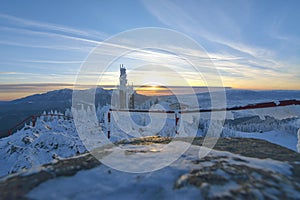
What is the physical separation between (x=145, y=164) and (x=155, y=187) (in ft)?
2.43

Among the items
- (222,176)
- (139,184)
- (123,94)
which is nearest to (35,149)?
(139,184)

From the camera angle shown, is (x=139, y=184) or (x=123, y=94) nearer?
(x=139, y=184)

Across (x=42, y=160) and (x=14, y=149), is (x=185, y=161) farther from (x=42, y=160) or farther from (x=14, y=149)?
(x=14, y=149)

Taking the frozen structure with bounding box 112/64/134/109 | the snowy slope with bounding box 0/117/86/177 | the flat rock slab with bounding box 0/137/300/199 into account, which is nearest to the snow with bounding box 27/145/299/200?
the flat rock slab with bounding box 0/137/300/199

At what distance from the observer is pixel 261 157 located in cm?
348

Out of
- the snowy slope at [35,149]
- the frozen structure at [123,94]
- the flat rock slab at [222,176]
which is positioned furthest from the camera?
the frozen structure at [123,94]

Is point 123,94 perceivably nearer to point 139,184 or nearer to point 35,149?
point 35,149

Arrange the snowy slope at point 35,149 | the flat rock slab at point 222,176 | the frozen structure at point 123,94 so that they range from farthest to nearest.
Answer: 1. the frozen structure at point 123,94
2. the snowy slope at point 35,149
3. the flat rock slab at point 222,176

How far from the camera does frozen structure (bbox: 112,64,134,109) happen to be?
2421 cm

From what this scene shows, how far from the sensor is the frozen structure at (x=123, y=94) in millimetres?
24214

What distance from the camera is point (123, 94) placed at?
24766 millimetres

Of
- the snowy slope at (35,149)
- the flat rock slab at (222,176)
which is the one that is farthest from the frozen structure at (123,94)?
the flat rock slab at (222,176)

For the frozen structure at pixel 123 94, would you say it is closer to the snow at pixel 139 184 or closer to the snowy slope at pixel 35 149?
the snowy slope at pixel 35 149

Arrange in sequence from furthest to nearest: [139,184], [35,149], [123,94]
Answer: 1. [123,94]
2. [35,149]
3. [139,184]
